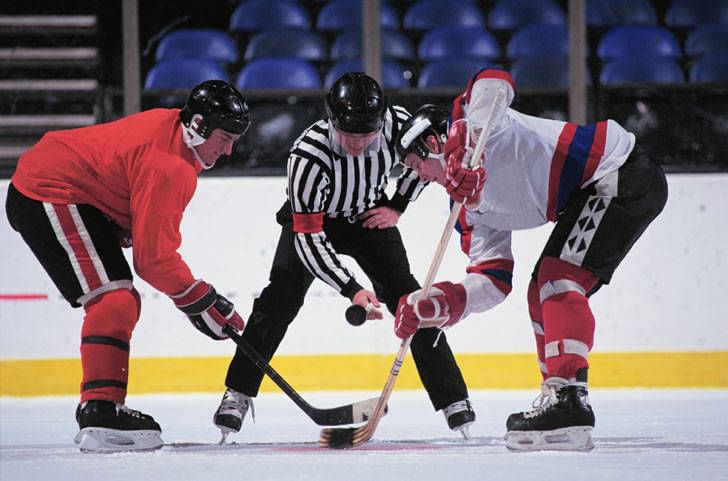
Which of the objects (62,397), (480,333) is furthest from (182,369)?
(480,333)

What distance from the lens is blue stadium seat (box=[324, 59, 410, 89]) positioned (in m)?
5.52

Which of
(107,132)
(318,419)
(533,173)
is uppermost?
(107,132)

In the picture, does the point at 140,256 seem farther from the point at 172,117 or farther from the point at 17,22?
the point at 17,22

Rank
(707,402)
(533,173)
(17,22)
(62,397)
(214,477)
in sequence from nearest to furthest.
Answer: (214,477)
(533,173)
(707,402)
(62,397)
(17,22)

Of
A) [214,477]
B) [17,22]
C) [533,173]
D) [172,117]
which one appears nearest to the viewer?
[214,477]

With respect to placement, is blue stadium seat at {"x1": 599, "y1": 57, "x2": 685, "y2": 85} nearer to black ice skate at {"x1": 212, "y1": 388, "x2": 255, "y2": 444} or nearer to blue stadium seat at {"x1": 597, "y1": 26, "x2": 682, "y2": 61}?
blue stadium seat at {"x1": 597, "y1": 26, "x2": 682, "y2": 61}

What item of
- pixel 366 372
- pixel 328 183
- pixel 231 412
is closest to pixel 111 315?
pixel 231 412

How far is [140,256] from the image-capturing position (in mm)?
2758

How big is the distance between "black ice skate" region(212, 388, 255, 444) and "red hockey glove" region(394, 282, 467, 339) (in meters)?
0.54

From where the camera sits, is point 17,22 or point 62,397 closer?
point 62,397

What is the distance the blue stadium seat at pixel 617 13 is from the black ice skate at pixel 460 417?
3.50 meters

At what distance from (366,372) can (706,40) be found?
2.91m

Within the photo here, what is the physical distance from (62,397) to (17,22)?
6.65 feet

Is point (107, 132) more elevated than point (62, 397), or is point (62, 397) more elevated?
point (107, 132)
